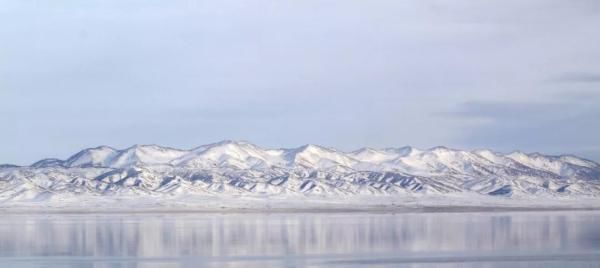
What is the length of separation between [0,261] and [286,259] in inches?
443

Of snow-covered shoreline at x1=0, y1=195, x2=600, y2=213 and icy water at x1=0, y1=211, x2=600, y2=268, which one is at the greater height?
icy water at x1=0, y1=211, x2=600, y2=268

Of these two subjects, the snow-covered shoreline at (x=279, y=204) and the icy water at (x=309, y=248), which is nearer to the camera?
the icy water at (x=309, y=248)

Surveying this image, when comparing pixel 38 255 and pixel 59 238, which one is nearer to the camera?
pixel 38 255

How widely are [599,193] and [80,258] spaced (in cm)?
16676

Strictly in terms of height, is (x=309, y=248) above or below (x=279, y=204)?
above

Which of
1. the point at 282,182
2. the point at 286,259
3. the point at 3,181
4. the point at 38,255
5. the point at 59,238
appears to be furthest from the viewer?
the point at 282,182

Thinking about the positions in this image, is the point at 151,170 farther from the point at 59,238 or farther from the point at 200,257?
the point at 200,257

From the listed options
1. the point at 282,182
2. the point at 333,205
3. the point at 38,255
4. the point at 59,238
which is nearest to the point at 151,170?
the point at 282,182

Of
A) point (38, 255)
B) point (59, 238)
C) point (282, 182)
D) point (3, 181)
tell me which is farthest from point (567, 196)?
point (38, 255)

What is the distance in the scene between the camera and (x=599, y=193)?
196 metres

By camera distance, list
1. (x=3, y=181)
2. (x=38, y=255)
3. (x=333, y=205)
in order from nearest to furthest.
Result: 1. (x=38, y=255)
2. (x=333, y=205)
3. (x=3, y=181)

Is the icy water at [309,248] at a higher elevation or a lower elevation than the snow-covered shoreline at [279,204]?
higher

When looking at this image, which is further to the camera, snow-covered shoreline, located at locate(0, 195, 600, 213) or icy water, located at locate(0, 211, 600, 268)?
snow-covered shoreline, located at locate(0, 195, 600, 213)

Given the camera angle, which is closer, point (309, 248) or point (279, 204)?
point (309, 248)
